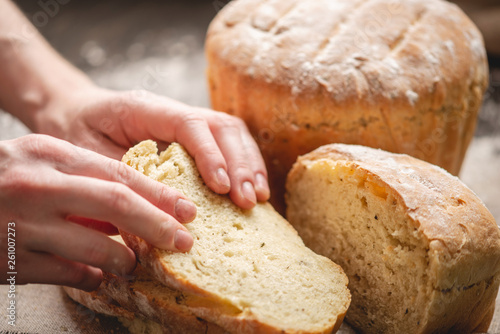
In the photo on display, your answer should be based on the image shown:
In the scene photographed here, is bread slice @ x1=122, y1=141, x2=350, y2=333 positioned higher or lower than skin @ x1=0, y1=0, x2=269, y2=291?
lower

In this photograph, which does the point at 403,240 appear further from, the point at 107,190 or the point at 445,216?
the point at 107,190

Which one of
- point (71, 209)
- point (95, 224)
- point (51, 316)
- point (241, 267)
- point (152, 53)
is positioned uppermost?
point (71, 209)

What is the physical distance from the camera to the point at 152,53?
3689 millimetres

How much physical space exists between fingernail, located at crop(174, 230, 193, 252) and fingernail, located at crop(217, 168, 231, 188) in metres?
0.33

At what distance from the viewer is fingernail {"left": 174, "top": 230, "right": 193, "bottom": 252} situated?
1.42 metres

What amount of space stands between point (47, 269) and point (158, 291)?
34cm

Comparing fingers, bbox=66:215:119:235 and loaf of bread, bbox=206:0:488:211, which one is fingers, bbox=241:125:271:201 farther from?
fingers, bbox=66:215:119:235

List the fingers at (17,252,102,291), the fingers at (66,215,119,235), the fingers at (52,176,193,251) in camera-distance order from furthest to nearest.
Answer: the fingers at (66,215,119,235) → the fingers at (17,252,102,291) → the fingers at (52,176,193,251)

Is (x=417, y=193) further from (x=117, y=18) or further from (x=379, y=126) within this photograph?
(x=117, y=18)

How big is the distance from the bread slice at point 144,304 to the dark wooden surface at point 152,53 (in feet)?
5.65

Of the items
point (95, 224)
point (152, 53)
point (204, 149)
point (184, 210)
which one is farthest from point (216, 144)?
point (152, 53)

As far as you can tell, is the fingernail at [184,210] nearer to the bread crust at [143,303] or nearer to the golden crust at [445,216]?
the bread crust at [143,303]

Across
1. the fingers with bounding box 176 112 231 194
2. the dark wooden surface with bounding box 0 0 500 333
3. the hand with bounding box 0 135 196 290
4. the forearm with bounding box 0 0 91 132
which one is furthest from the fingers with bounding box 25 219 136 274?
the dark wooden surface with bounding box 0 0 500 333

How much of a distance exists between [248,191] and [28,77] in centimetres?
149
